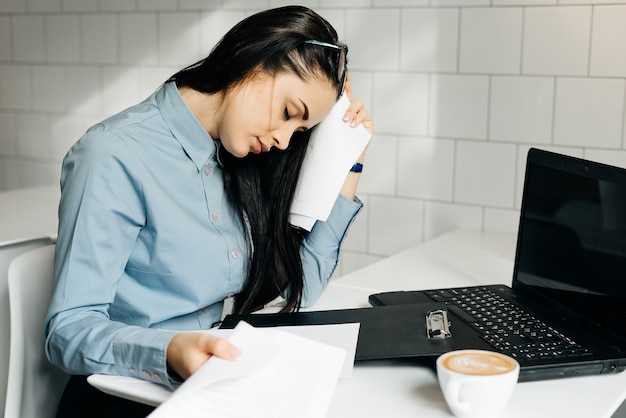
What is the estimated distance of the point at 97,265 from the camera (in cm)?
106

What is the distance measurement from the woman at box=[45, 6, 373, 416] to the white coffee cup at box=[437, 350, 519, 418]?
0.36 m

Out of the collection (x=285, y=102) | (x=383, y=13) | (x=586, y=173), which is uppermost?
(x=383, y=13)

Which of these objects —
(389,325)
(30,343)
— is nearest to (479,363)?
(389,325)

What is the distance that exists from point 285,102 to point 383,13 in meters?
0.94

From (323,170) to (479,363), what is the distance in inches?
24.0

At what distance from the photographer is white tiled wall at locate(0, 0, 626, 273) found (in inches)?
70.8

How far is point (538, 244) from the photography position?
4.17 feet

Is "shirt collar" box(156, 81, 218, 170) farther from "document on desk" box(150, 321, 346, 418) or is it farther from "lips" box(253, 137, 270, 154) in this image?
"document on desk" box(150, 321, 346, 418)

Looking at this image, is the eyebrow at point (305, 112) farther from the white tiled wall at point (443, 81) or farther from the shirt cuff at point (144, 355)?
the white tiled wall at point (443, 81)

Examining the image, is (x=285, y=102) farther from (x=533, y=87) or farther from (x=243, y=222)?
(x=533, y=87)

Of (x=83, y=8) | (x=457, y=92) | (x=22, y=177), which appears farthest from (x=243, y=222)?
(x=22, y=177)

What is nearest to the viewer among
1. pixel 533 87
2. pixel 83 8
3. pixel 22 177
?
pixel 533 87

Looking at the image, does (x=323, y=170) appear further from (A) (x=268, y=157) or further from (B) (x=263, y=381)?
(B) (x=263, y=381)

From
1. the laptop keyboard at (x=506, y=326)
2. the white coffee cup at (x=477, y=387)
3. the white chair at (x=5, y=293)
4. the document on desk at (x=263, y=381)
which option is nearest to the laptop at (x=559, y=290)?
the laptop keyboard at (x=506, y=326)
